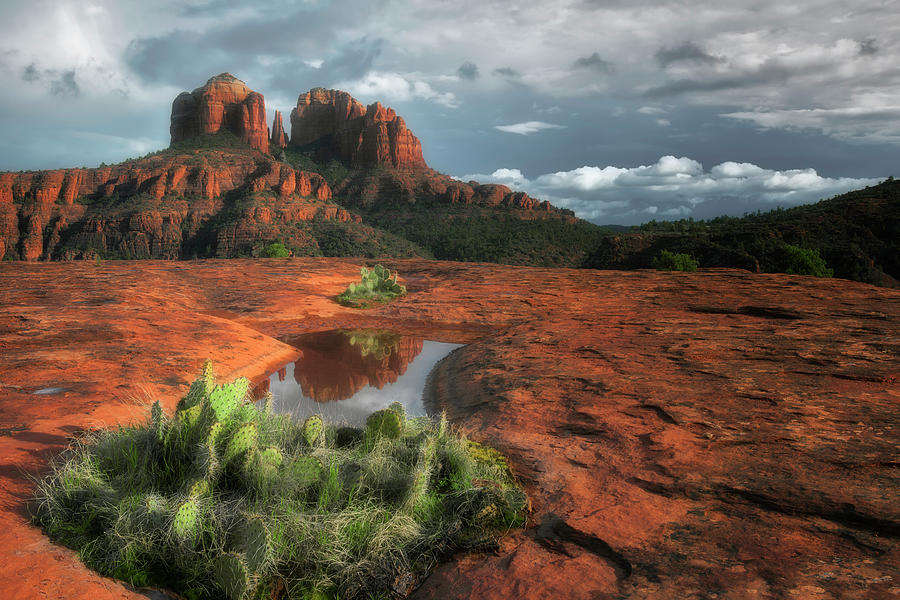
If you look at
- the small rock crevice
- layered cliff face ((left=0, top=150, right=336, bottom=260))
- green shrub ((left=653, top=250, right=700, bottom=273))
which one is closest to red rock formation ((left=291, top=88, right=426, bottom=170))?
layered cliff face ((left=0, top=150, right=336, bottom=260))

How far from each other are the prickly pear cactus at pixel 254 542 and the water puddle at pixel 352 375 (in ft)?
8.50

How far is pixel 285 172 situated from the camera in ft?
232

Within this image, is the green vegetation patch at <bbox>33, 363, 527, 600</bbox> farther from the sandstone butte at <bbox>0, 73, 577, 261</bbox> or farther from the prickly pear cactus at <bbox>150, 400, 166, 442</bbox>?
the sandstone butte at <bbox>0, 73, 577, 261</bbox>

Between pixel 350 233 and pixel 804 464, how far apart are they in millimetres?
56954

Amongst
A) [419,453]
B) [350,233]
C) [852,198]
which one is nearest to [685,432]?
[419,453]

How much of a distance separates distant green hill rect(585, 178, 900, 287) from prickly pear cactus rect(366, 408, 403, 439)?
1130 inches

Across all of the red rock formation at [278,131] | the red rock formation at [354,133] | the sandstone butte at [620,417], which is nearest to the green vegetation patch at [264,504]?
the sandstone butte at [620,417]

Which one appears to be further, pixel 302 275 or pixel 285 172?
pixel 285 172

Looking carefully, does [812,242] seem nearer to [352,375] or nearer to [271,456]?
[352,375]

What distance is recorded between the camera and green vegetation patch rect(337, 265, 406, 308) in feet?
55.7

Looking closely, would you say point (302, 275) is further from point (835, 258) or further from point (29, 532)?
point (835, 258)

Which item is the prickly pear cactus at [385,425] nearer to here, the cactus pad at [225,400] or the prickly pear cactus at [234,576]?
the cactus pad at [225,400]

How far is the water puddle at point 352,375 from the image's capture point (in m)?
7.94

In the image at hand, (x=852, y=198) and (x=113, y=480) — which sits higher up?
(x=852, y=198)
